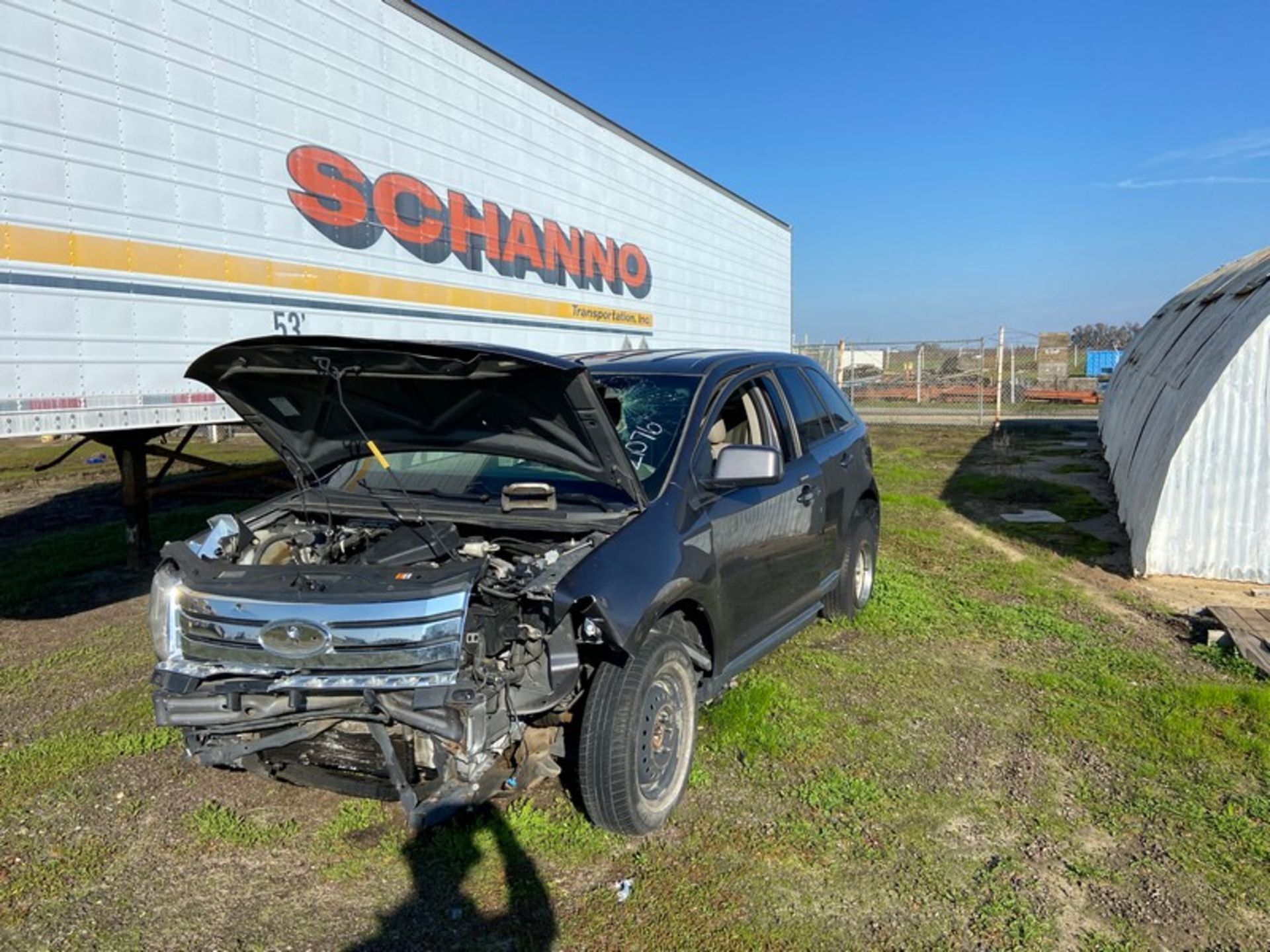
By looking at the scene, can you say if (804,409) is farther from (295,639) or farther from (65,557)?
(65,557)

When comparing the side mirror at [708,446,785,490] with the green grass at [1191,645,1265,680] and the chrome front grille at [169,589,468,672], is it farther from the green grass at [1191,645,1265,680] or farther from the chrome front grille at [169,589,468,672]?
the green grass at [1191,645,1265,680]

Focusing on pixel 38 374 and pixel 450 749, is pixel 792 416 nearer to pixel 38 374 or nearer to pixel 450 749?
pixel 450 749

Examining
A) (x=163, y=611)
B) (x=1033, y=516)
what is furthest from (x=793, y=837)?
(x=1033, y=516)

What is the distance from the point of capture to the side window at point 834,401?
573cm

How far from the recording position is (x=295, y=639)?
2.95 metres

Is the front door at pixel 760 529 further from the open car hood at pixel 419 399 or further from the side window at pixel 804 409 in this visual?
the open car hood at pixel 419 399

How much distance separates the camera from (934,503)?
10.7 meters

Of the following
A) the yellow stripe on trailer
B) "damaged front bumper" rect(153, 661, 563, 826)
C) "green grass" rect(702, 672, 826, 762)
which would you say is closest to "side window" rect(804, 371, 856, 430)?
"green grass" rect(702, 672, 826, 762)

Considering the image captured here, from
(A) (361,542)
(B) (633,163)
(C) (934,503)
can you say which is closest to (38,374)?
(A) (361,542)

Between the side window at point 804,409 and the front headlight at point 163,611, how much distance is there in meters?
3.29

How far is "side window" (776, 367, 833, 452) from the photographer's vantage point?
5.07m

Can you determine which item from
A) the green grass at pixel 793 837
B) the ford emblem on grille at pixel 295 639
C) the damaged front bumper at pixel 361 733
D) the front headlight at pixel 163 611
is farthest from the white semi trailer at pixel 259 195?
the ford emblem on grille at pixel 295 639

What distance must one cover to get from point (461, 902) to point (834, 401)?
162 inches

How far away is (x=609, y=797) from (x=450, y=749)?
27.2 inches
